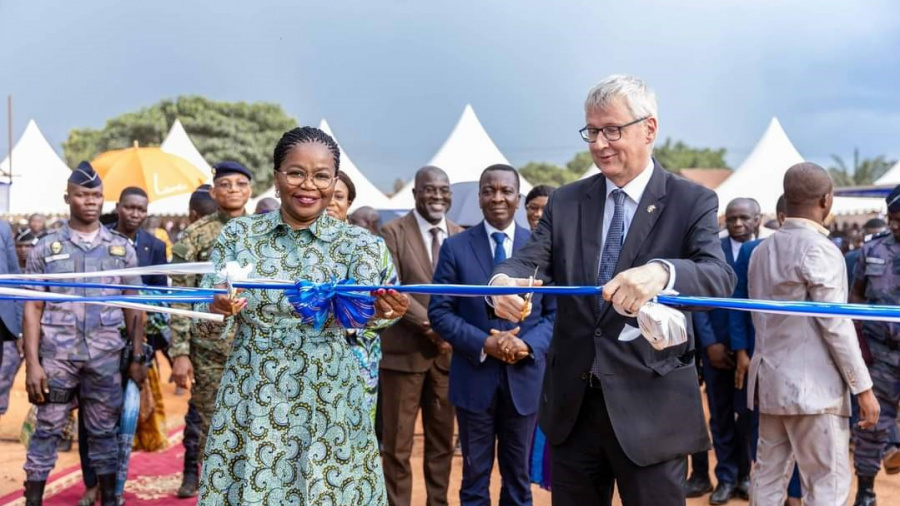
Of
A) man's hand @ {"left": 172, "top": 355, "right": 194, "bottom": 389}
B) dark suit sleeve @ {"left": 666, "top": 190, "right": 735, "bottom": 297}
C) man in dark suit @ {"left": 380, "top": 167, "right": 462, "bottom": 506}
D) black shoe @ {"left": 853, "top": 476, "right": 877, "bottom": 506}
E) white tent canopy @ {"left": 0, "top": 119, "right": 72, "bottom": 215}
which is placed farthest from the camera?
white tent canopy @ {"left": 0, "top": 119, "right": 72, "bottom": 215}

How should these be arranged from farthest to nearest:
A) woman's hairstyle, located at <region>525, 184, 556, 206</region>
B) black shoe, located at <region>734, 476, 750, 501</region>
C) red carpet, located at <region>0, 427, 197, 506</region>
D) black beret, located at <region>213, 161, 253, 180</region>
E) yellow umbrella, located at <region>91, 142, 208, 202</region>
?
1. yellow umbrella, located at <region>91, 142, 208, 202</region>
2. woman's hairstyle, located at <region>525, 184, 556, 206</region>
3. black shoe, located at <region>734, 476, 750, 501</region>
4. red carpet, located at <region>0, 427, 197, 506</region>
5. black beret, located at <region>213, 161, 253, 180</region>

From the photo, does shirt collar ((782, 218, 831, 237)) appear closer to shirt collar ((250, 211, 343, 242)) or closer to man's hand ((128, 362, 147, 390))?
shirt collar ((250, 211, 343, 242))

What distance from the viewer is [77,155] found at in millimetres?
59531

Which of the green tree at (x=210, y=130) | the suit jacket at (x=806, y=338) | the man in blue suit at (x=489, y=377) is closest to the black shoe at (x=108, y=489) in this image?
the man in blue suit at (x=489, y=377)

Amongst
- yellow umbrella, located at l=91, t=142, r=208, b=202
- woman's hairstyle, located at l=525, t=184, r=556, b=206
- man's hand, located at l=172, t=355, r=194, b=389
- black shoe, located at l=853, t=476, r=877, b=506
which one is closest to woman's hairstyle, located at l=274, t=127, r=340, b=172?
man's hand, located at l=172, t=355, r=194, b=389

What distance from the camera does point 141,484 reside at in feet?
22.7

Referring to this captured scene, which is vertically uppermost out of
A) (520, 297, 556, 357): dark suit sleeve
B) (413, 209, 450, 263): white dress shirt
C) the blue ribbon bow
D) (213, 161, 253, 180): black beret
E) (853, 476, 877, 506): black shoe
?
(213, 161, 253, 180): black beret

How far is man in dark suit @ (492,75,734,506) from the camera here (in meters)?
3.13

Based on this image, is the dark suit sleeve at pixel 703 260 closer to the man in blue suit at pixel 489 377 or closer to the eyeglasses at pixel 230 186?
the man in blue suit at pixel 489 377

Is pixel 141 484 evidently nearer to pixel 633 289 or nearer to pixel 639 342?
pixel 639 342

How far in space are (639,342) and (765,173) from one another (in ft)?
63.9

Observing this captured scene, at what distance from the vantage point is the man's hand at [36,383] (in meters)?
5.39

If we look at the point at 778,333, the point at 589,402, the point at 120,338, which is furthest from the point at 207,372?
the point at 778,333

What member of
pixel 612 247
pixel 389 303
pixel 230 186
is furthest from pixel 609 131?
pixel 230 186
